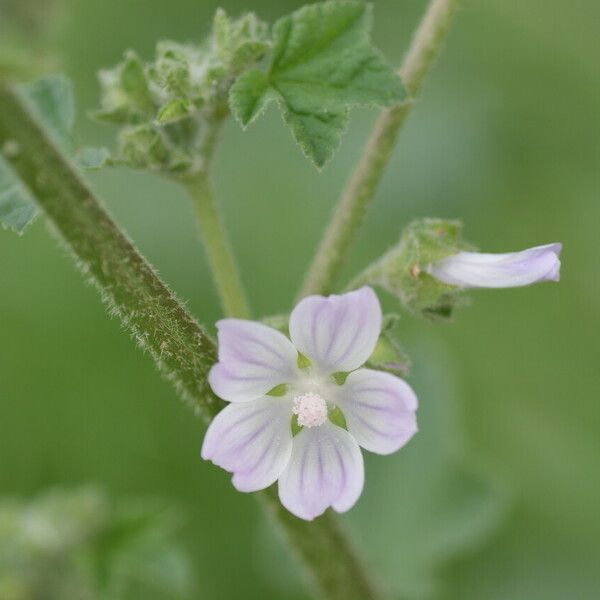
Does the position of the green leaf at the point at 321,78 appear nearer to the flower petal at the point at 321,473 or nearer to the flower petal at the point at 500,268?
the flower petal at the point at 500,268

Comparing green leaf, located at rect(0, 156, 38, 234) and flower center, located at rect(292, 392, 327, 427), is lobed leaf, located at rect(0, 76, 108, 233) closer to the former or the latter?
green leaf, located at rect(0, 156, 38, 234)

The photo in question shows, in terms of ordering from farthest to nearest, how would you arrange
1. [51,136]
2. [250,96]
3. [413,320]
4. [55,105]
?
→ 1. [413,320]
2. [55,105]
3. [51,136]
4. [250,96]

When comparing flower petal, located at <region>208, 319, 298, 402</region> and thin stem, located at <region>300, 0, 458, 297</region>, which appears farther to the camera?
thin stem, located at <region>300, 0, 458, 297</region>

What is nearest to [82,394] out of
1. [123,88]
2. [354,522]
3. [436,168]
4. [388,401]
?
[354,522]

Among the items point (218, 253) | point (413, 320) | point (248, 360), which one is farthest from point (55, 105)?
point (413, 320)

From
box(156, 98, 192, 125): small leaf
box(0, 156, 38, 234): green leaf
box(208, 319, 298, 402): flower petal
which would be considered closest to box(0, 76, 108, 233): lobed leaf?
box(0, 156, 38, 234): green leaf

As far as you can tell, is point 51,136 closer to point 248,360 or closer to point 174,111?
point 174,111

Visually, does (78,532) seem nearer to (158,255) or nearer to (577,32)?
(158,255)
